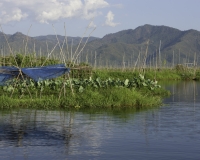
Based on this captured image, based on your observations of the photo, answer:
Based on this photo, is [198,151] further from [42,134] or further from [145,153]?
[42,134]

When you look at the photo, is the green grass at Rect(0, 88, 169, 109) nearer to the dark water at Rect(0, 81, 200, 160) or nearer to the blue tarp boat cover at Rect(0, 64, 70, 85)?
the blue tarp boat cover at Rect(0, 64, 70, 85)

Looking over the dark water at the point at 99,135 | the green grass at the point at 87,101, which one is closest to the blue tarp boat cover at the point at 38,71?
the green grass at the point at 87,101

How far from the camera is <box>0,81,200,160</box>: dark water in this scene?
8680 millimetres

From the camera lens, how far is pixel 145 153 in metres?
8.80

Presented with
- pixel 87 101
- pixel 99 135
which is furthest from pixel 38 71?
pixel 99 135

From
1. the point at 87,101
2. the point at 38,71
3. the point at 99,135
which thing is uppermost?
the point at 38,71

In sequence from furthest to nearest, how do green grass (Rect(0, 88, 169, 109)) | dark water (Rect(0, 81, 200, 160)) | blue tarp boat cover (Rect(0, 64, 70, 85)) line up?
blue tarp boat cover (Rect(0, 64, 70, 85)), green grass (Rect(0, 88, 169, 109)), dark water (Rect(0, 81, 200, 160))

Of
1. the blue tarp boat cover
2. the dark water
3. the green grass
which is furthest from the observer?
the blue tarp boat cover

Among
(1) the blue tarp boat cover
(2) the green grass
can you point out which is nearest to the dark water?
(2) the green grass

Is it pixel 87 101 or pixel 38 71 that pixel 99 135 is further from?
pixel 38 71

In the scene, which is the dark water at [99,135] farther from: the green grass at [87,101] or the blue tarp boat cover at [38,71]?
the blue tarp boat cover at [38,71]

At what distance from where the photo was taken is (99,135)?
10.5 meters

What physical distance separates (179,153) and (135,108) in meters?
7.11

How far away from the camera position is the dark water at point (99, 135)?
8680 mm
